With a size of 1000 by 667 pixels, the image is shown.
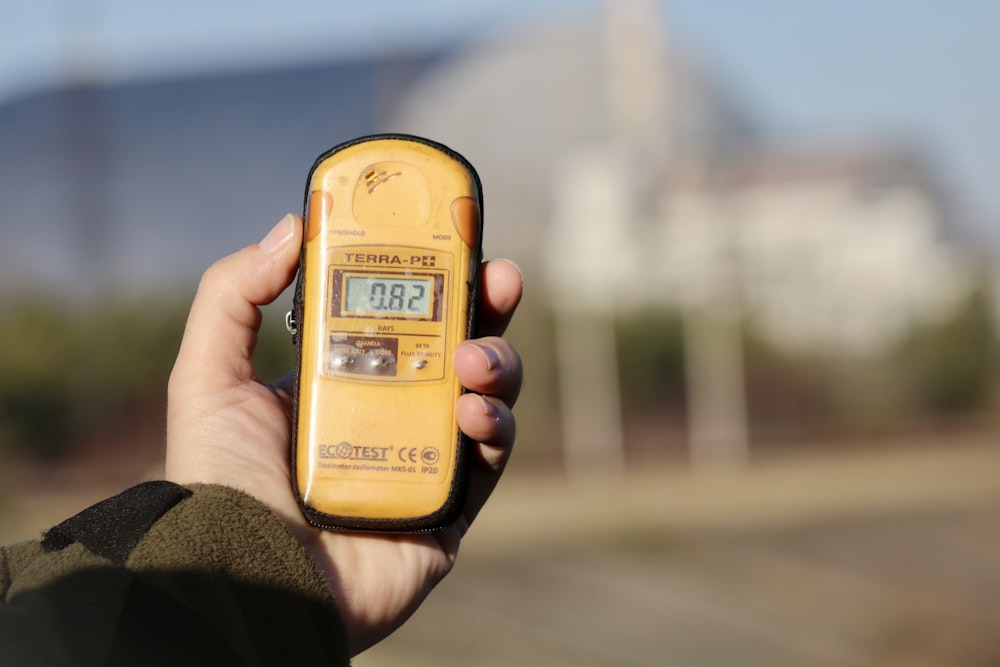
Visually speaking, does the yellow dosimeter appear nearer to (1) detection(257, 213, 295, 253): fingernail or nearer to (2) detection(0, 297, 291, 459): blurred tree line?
(1) detection(257, 213, 295, 253): fingernail

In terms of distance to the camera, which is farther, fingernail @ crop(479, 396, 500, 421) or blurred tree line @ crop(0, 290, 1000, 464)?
blurred tree line @ crop(0, 290, 1000, 464)

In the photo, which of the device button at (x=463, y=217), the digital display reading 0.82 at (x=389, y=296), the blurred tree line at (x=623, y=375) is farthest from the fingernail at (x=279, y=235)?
the blurred tree line at (x=623, y=375)

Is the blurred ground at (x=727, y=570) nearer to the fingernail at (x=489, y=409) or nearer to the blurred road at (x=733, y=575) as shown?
the blurred road at (x=733, y=575)

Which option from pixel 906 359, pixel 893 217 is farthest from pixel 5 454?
pixel 893 217

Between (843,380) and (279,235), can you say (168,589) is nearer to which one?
(279,235)

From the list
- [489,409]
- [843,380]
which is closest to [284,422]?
[489,409]

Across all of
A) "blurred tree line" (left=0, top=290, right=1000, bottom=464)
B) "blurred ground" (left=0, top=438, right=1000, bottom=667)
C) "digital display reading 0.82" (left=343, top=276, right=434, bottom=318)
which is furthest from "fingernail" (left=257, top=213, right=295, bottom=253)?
"blurred tree line" (left=0, top=290, right=1000, bottom=464)
